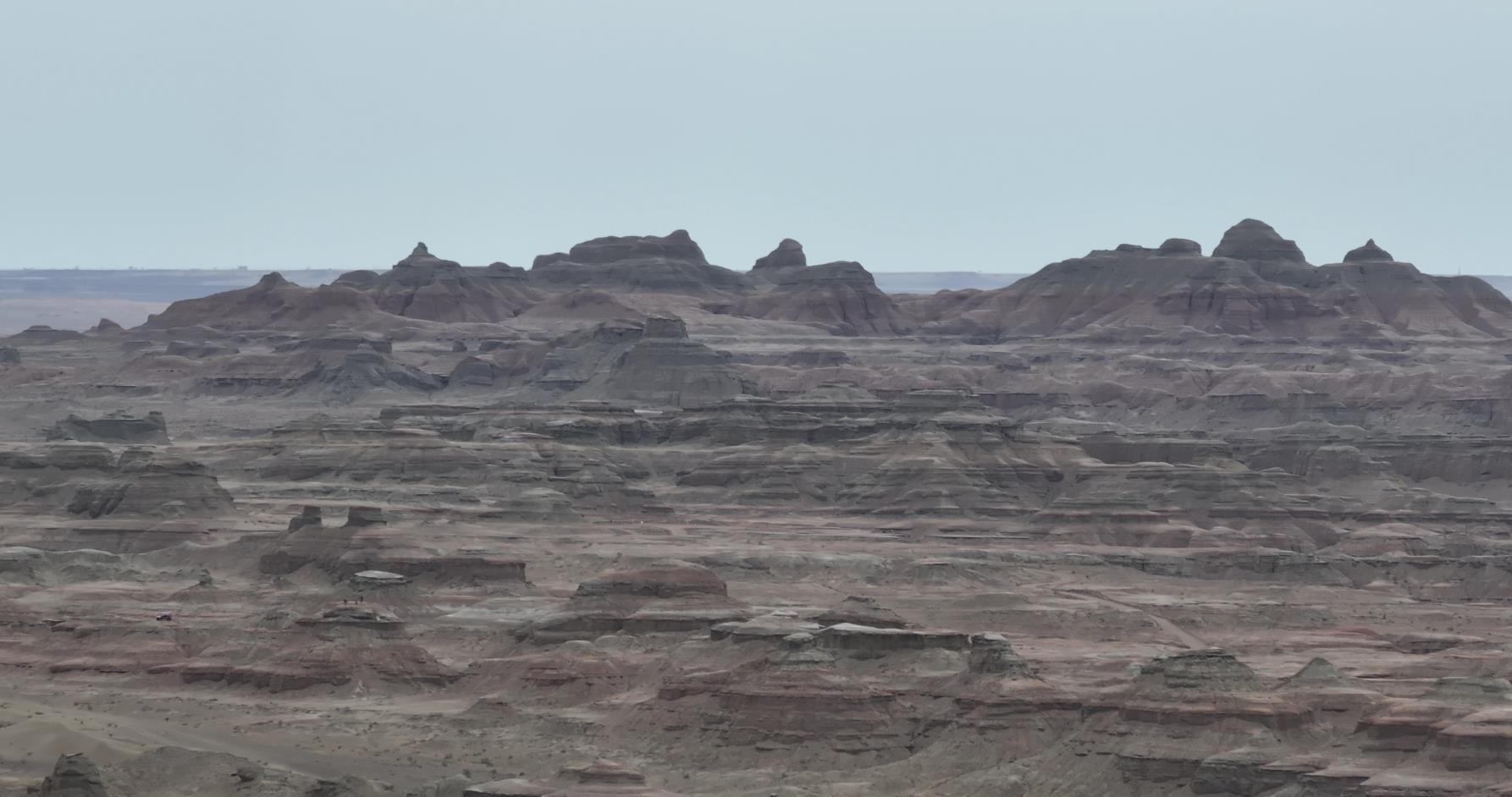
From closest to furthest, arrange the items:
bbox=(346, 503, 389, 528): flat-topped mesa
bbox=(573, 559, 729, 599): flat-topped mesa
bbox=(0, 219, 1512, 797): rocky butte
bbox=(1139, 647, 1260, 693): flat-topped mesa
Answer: bbox=(0, 219, 1512, 797): rocky butte, bbox=(1139, 647, 1260, 693): flat-topped mesa, bbox=(573, 559, 729, 599): flat-topped mesa, bbox=(346, 503, 389, 528): flat-topped mesa

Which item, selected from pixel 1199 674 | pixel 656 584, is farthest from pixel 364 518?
pixel 1199 674

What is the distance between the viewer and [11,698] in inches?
4392

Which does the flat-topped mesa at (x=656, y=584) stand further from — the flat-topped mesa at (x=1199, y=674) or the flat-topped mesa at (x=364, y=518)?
the flat-topped mesa at (x=1199, y=674)

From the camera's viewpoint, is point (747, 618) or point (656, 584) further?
point (656, 584)

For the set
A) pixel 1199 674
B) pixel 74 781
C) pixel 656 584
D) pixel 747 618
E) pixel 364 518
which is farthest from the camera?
pixel 364 518

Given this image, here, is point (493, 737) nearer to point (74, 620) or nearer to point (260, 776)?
point (260, 776)

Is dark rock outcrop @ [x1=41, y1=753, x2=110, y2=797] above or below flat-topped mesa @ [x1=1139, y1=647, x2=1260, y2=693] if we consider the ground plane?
below

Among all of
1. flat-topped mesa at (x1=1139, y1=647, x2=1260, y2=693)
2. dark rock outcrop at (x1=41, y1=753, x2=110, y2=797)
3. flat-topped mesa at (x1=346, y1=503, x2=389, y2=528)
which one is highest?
flat-topped mesa at (x1=1139, y1=647, x2=1260, y2=693)

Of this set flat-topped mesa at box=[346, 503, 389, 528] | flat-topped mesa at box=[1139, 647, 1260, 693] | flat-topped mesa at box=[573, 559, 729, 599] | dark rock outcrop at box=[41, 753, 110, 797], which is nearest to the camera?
dark rock outcrop at box=[41, 753, 110, 797]

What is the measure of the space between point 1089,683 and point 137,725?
1095 inches

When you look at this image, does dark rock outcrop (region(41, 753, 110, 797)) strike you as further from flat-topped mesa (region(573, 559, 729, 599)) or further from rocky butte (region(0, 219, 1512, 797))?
flat-topped mesa (region(573, 559, 729, 599))

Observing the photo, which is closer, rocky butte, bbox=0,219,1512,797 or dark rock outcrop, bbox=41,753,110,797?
dark rock outcrop, bbox=41,753,110,797

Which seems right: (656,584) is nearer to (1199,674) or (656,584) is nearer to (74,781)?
(1199,674)

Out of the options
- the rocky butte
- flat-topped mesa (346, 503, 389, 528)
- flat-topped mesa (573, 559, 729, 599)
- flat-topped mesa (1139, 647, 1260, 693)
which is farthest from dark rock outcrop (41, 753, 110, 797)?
flat-topped mesa (346, 503, 389, 528)
